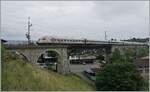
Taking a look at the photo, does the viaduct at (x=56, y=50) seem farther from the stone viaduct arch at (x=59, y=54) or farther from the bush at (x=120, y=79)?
the bush at (x=120, y=79)

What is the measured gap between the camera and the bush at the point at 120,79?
15.4 m

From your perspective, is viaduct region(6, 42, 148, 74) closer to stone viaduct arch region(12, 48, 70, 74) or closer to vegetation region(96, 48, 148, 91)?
stone viaduct arch region(12, 48, 70, 74)

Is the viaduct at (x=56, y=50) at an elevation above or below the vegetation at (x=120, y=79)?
above

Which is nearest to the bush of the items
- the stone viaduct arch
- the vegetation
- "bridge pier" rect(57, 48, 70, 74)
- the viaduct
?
the vegetation

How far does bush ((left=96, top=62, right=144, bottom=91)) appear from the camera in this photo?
15398mm

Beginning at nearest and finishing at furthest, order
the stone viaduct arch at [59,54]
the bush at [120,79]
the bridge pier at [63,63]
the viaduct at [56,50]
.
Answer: the bush at [120,79] → the viaduct at [56,50] → the stone viaduct arch at [59,54] → the bridge pier at [63,63]

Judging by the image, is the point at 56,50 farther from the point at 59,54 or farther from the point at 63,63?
the point at 63,63

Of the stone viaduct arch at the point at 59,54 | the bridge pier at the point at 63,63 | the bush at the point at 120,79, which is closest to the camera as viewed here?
the bush at the point at 120,79

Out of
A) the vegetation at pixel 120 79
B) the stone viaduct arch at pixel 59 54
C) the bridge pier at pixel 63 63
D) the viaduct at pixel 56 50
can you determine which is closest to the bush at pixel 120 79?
the vegetation at pixel 120 79

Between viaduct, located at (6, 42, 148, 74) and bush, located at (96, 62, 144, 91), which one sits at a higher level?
viaduct, located at (6, 42, 148, 74)

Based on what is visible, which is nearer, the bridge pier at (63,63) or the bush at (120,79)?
the bush at (120,79)

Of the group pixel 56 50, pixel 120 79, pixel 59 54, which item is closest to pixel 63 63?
Result: pixel 59 54

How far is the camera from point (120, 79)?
15.7 m

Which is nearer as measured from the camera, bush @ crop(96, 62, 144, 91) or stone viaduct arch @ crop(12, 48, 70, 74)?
bush @ crop(96, 62, 144, 91)
